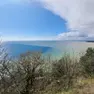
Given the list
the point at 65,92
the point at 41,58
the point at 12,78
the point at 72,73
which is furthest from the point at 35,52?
the point at 72,73

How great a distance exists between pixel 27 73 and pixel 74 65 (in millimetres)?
3277

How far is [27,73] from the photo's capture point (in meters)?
7.44

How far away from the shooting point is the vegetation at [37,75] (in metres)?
6.87

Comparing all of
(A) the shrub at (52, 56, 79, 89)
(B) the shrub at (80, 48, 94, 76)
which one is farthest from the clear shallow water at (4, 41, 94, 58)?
(A) the shrub at (52, 56, 79, 89)

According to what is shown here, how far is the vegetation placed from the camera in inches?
270

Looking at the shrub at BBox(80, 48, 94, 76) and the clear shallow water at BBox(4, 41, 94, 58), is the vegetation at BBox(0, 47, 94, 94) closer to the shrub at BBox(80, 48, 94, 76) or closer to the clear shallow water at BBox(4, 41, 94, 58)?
the clear shallow water at BBox(4, 41, 94, 58)

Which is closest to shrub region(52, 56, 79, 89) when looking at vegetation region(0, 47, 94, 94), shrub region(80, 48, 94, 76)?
vegetation region(0, 47, 94, 94)

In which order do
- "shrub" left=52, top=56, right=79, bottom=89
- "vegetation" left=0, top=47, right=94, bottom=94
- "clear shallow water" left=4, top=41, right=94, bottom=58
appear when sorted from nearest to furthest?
"vegetation" left=0, top=47, right=94, bottom=94 < "clear shallow water" left=4, top=41, right=94, bottom=58 < "shrub" left=52, top=56, right=79, bottom=89

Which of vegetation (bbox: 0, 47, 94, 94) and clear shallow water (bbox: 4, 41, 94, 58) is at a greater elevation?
clear shallow water (bbox: 4, 41, 94, 58)

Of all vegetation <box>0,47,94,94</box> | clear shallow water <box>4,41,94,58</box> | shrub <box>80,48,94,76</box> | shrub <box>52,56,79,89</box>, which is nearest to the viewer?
vegetation <box>0,47,94,94</box>

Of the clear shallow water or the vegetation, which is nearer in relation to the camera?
the vegetation

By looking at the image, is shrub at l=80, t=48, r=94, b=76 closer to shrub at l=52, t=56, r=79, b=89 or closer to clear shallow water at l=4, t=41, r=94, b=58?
clear shallow water at l=4, t=41, r=94, b=58

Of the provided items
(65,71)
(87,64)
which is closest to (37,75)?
(65,71)

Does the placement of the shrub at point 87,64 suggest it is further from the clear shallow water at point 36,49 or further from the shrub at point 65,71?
the shrub at point 65,71
